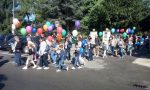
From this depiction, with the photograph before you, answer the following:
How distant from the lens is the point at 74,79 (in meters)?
15.4

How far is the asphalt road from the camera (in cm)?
1351

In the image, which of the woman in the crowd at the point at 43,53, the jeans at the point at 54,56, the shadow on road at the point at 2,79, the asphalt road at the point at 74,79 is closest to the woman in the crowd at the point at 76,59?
the asphalt road at the point at 74,79

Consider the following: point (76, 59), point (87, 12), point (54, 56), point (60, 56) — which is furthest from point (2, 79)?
point (87, 12)

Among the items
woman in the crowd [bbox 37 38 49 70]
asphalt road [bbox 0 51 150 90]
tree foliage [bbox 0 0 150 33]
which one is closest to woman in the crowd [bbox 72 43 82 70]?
asphalt road [bbox 0 51 150 90]

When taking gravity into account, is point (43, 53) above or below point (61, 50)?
below

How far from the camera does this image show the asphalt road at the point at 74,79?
13.5 metres

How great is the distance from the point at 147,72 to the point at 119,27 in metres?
22.5

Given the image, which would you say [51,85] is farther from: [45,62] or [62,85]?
[45,62]

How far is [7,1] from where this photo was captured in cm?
6406

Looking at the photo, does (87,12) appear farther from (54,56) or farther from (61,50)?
(61,50)

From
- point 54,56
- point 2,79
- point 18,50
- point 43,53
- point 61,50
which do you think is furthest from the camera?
point 54,56

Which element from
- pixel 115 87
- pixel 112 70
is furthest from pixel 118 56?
pixel 115 87

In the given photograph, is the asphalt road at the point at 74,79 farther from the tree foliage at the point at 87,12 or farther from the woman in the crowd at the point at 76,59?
the tree foliage at the point at 87,12

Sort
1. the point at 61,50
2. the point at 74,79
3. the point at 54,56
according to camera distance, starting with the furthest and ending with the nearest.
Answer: the point at 54,56 → the point at 61,50 → the point at 74,79
